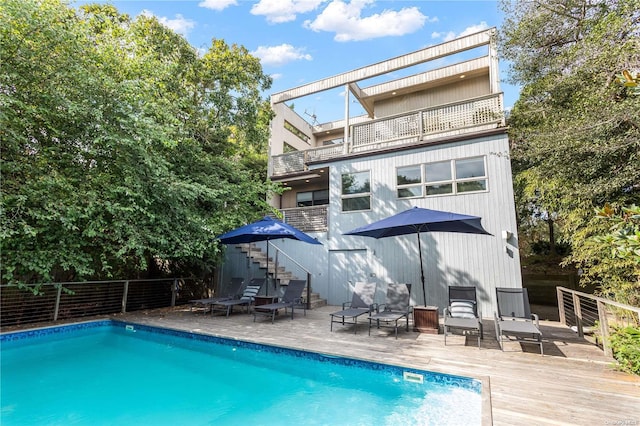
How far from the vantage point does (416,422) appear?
11.2 ft

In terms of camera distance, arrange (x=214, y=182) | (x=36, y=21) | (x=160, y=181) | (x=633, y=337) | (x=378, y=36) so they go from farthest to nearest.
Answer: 1. (x=378, y=36)
2. (x=214, y=182)
3. (x=160, y=181)
4. (x=36, y=21)
5. (x=633, y=337)

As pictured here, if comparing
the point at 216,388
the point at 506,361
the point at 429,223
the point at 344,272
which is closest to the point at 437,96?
the point at 344,272

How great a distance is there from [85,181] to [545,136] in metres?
11.0

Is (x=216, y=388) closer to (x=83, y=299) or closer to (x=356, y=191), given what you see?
(x=83, y=299)

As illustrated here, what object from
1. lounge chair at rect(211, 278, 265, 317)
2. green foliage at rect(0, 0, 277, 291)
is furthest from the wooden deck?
green foliage at rect(0, 0, 277, 291)

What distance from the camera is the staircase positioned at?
396 inches

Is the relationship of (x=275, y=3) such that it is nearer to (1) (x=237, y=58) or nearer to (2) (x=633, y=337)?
(1) (x=237, y=58)

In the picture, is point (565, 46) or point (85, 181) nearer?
point (85, 181)

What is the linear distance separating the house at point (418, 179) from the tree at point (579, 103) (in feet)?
3.20

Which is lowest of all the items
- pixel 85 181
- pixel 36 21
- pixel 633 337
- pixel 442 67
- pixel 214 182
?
pixel 633 337

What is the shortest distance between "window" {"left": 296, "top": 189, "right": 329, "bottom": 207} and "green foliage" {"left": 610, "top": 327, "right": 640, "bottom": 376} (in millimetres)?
10765

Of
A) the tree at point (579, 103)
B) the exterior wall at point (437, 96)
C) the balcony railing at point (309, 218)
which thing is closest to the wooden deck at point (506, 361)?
the tree at point (579, 103)

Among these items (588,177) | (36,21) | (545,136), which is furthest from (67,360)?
(588,177)

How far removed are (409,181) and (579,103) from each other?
4.50m
